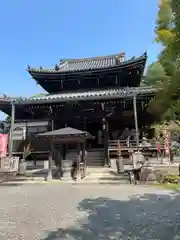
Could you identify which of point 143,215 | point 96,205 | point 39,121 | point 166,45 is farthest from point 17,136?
point 166,45

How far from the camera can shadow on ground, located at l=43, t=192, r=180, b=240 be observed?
15.3 feet

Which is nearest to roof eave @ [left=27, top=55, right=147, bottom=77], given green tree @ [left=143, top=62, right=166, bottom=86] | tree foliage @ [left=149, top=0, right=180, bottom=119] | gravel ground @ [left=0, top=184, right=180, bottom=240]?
green tree @ [left=143, top=62, right=166, bottom=86]

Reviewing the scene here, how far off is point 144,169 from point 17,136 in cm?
1238

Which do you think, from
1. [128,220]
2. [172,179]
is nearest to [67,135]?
[172,179]

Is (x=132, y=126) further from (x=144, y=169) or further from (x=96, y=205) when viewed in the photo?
(x=96, y=205)

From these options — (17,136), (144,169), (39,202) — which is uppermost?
(17,136)

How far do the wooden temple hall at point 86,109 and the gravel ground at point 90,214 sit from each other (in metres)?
7.13

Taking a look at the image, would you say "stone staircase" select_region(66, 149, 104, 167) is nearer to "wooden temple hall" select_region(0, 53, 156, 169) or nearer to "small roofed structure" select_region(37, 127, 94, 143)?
"wooden temple hall" select_region(0, 53, 156, 169)

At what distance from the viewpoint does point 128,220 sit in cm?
556

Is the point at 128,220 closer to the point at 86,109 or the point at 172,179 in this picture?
the point at 172,179

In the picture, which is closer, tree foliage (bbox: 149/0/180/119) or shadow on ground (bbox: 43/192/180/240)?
tree foliage (bbox: 149/0/180/119)

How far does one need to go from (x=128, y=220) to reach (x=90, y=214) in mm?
1113

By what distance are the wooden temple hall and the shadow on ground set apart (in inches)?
317

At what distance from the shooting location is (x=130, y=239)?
4.40 meters
